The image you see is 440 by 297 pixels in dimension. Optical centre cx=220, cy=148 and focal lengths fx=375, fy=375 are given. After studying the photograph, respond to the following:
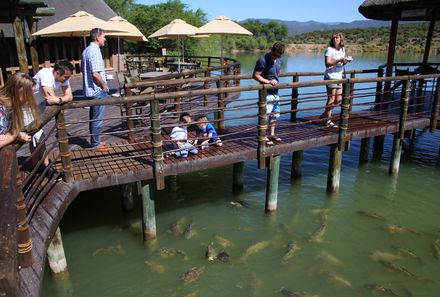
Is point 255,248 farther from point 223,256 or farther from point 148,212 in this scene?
point 148,212

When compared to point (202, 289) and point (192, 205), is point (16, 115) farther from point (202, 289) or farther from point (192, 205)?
point (192, 205)

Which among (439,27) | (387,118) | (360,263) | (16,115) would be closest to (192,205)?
→ (360,263)

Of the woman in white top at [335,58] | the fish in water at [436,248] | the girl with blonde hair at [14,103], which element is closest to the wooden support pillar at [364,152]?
the woman in white top at [335,58]

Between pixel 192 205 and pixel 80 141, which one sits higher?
pixel 80 141

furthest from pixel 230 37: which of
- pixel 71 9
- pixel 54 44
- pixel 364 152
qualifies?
pixel 364 152

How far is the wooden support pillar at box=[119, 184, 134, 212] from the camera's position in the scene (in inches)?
308

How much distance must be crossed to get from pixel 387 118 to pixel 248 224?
16.5 ft

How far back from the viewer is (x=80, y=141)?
7.68 meters

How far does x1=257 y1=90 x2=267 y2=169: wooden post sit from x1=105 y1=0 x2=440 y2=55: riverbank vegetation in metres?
32.5

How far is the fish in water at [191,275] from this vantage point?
19.6 ft

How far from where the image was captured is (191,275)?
6027 mm

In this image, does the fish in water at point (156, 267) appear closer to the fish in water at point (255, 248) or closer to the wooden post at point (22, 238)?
the fish in water at point (255, 248)

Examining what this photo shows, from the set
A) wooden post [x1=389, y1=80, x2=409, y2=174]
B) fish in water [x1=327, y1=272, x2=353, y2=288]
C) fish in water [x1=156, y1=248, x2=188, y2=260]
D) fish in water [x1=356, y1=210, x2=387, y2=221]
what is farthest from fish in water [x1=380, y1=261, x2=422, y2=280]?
wooden post [x1=389, y1=80, x2=409, y2=174]

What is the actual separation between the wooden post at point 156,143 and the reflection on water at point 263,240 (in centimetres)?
146
